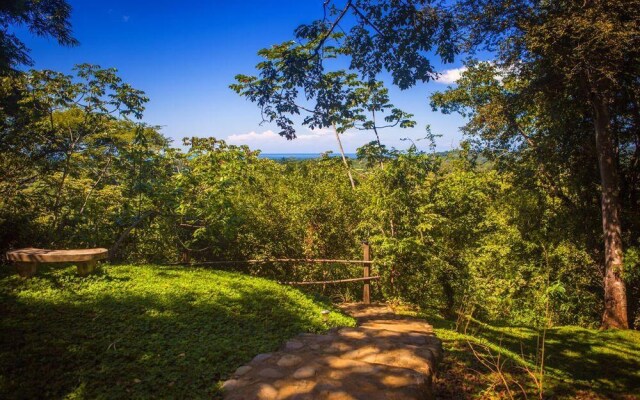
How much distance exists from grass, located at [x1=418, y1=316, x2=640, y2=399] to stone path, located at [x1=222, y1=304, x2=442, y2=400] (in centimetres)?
33

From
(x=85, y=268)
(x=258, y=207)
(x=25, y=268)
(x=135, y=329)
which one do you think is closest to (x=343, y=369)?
(x=135, y=329)

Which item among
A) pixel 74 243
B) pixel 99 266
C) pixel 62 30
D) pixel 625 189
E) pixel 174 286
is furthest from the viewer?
pixel 62 30

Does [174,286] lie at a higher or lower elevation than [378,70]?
lower

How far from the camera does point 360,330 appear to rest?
186 inches

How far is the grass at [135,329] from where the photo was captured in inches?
125

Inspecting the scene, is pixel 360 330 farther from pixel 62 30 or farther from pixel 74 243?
pixel 62 30

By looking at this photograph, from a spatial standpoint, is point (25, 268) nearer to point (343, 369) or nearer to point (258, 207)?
point (258, 207)

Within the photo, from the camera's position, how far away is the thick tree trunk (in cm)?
765

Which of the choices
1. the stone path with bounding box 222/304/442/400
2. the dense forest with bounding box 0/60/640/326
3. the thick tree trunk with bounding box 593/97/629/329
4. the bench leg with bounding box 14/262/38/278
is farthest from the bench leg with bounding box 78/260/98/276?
the thick tree trunk with bounding box 593/97/629/329

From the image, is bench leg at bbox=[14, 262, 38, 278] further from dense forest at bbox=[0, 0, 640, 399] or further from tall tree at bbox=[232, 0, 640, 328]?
tall tree at bbox=[232, 0, 640, 328]

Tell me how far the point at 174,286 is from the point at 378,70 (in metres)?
5.42

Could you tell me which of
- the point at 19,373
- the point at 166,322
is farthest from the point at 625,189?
the point at 19,373

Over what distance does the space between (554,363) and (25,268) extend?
933cm

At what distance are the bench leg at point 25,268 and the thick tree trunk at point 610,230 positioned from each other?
1250 centimetres
